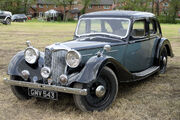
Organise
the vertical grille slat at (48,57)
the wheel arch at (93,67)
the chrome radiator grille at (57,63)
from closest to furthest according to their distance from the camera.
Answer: the wheel arch at (93,67) → the chrome radiator grille at (57,63) → the vertical grille slat at (48,57)

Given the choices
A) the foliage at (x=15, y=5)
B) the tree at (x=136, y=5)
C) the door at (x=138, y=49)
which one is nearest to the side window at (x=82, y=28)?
the door at (x=138, y=49)

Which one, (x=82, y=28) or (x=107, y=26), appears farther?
(x=82, y=28)

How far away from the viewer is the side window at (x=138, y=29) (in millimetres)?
5221

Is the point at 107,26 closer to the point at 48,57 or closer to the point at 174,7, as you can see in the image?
the point at 48,57

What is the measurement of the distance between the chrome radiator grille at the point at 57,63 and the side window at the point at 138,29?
1876 millimetres

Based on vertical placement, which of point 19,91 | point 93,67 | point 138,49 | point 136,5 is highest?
point 136,5

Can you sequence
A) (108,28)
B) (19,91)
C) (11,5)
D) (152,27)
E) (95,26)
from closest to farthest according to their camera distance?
(19,91), (108,28), (95,26), (152,27), (11,5)

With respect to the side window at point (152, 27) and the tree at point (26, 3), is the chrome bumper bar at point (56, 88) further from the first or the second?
the tree at point (26, 3)

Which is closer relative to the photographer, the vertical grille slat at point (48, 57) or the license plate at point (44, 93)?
the license plate at point (44, 93)

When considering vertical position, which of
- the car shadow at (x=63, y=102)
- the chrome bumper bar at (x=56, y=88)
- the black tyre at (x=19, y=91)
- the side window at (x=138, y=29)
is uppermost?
the side window at (x=138, y=29)

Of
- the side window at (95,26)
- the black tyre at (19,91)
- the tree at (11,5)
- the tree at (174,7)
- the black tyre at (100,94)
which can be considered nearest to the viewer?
the black tyre at (100,94)

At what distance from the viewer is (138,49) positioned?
208 inches

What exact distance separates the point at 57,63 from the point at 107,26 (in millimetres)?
1625

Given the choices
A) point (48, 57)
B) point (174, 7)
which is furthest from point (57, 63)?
point (174, 7)
